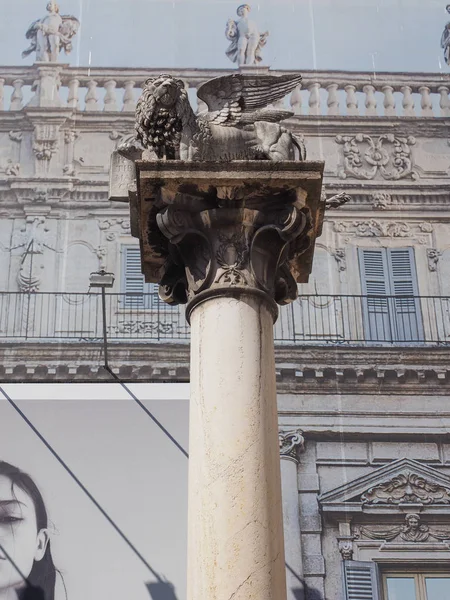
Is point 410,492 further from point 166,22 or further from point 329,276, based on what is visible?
point 166,22

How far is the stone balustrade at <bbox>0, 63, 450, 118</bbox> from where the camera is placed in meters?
12.5

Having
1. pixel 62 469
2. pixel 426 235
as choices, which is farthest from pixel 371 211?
pixel 62 469

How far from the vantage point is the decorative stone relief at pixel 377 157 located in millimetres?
12273

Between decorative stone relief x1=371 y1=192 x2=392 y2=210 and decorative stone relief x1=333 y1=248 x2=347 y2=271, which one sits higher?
decorative stone relief x1=371 y1=192 x2=392 y2=210

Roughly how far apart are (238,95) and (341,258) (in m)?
6.77

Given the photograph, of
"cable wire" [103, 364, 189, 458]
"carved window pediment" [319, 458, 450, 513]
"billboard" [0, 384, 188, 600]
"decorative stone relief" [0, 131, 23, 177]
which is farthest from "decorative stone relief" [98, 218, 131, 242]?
"carved window pediment" [319, 458, 450, 513]

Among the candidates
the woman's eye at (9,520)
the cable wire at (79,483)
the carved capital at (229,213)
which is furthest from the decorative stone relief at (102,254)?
the carved capital at (229,213)

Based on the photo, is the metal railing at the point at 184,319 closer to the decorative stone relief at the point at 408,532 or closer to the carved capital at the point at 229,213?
the decorative stone relief at the point at 408,532

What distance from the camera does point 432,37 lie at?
13.1 meters

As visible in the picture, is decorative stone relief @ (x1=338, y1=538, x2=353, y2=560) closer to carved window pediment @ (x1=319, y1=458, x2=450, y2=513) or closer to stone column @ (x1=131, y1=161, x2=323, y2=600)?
carved window pediment @ (x1=319, y1=458, x2=450, y2=513)

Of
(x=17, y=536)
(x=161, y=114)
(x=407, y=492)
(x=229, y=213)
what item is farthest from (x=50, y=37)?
(x=229, y=213)

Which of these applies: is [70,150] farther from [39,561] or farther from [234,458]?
[234,458]

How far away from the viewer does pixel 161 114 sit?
15.5 ft

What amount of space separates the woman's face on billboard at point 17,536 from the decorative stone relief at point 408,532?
9.03 feet
